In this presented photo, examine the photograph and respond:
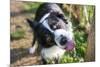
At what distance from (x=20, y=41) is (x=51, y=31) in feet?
1.02

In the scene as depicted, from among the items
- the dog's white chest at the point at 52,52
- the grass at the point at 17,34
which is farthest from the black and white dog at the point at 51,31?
the grass at the point at 17,34

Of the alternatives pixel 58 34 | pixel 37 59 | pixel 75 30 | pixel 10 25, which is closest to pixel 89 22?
pixel 75 30

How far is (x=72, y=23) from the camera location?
6.52 feet

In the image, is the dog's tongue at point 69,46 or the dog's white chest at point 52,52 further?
the dog's tongue at point 69,46

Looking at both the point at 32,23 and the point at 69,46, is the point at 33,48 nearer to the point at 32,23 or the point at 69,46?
the point at 32,23

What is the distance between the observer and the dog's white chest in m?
1.86

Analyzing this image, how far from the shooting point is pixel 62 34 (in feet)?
6.35

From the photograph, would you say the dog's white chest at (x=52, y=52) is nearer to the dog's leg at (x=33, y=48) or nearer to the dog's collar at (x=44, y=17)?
the dog's leg at (x=33, y=48)

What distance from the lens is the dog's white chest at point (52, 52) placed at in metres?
1.86

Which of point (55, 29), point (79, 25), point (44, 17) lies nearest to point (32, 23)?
point (44, 17)

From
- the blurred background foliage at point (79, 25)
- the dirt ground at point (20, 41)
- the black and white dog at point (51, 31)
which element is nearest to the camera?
the dirt ground at point (20, 41)

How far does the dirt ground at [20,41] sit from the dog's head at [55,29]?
78mm
